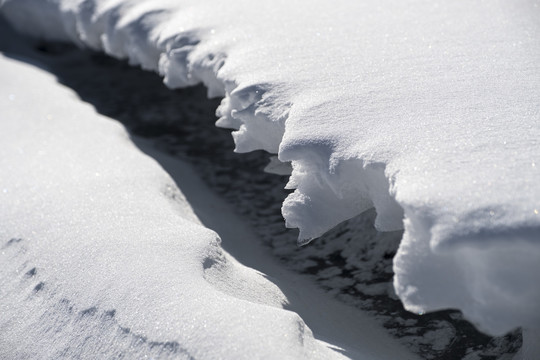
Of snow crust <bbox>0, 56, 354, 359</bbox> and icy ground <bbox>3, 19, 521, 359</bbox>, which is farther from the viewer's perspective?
icy ground <bbox>3, 19, 521, 359</bbox>

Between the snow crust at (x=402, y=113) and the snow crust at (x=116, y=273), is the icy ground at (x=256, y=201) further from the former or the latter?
the snow crust at (x=402, y=113)

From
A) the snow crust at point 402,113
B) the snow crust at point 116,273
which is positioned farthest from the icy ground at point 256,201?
the snow crust at point 402,113

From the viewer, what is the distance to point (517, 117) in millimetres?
1686

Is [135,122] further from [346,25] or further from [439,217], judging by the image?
[439,217]

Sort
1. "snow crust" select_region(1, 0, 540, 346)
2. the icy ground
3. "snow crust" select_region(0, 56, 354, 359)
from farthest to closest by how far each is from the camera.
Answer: the icy ground, "snow crust" select_region(0, 56, 354, 359), "snow crust" select_region(1, 0, 540, 346)

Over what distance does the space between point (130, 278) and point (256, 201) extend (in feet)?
2.84

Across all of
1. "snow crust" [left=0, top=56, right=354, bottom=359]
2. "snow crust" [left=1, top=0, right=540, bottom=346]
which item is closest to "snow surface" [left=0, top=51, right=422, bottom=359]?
"snow crust" [left=0, top=56, right=354, bottom=359]

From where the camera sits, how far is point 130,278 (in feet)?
5.53

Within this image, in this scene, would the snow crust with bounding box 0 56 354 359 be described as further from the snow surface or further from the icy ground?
the icy ground

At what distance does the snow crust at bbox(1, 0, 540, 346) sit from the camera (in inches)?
53.1

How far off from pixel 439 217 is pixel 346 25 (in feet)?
3.97

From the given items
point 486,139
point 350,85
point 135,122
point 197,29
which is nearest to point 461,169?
point 486,139

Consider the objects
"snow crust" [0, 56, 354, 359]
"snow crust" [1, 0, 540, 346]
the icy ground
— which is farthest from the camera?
the icy ground

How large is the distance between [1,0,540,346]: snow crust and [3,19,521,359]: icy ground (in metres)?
0.37
